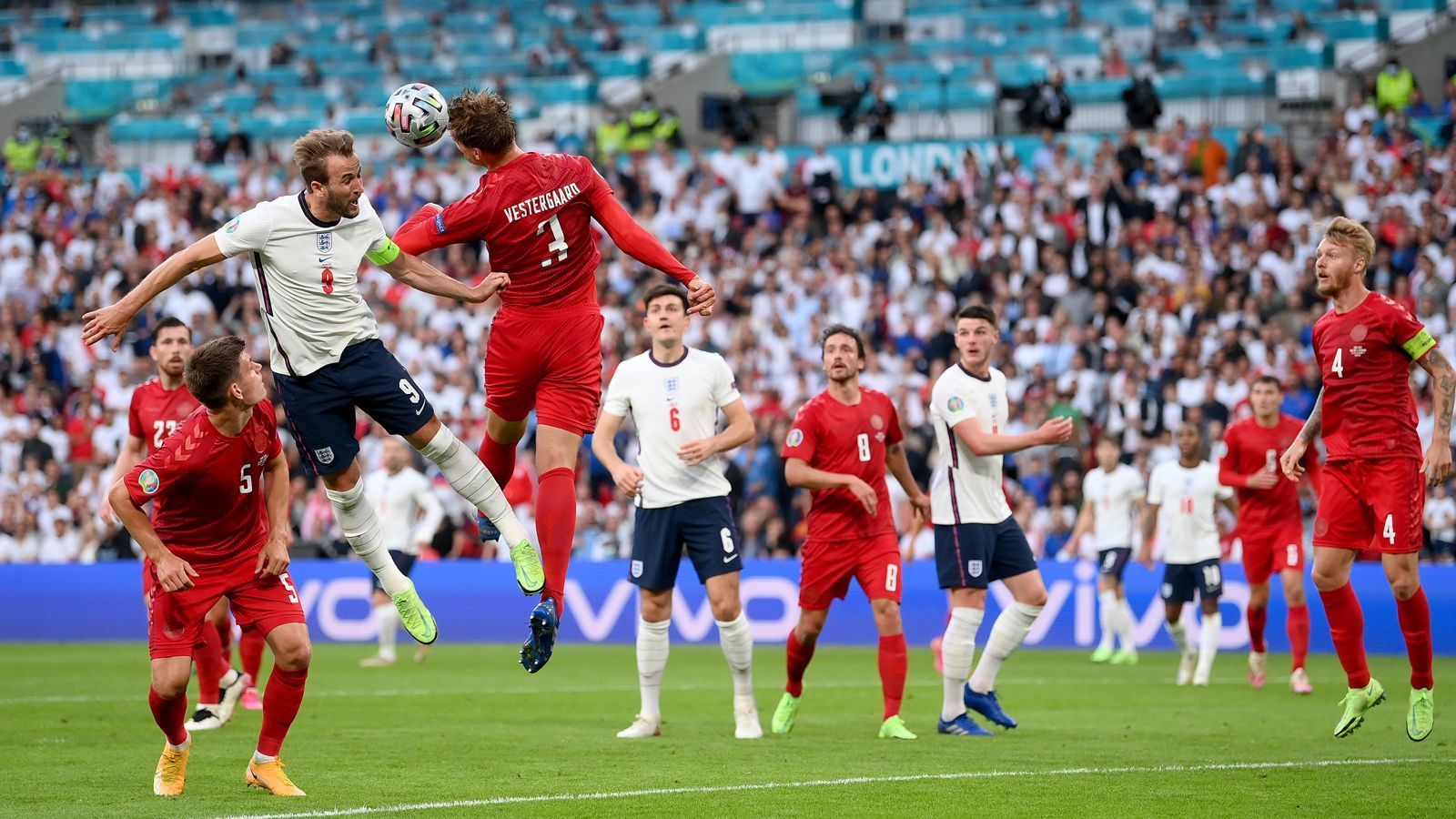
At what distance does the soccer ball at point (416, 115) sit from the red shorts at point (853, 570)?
15.4ft

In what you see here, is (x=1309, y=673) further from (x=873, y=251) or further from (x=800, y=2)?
(x=800, y=2)

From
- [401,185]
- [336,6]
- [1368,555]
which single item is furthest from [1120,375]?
[336,6]

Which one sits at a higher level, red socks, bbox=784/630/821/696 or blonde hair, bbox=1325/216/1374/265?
blonde hair, bbox=1325/216/1374/265

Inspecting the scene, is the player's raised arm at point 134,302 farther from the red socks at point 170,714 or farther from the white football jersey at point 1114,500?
the white football jersey at point 1114,500

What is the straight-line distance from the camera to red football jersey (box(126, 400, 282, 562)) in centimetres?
920

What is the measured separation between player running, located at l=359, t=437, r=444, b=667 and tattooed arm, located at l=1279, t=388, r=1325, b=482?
10719 millimetres

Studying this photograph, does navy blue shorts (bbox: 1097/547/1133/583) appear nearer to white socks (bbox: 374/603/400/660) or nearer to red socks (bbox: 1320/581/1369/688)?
white socks (bbox: 374/603/400/660)

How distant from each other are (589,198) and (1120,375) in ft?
46.6

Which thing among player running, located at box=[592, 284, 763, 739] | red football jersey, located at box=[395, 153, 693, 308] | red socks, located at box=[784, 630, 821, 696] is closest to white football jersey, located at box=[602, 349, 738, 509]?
player running, located at box=[592, 284, 763, 739]

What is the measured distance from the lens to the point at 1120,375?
22.6 m

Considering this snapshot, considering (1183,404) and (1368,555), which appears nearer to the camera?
(1368,555)

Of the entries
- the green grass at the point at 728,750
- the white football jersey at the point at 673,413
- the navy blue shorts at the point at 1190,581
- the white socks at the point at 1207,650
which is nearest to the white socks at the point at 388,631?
the green grass at the point at 728,750

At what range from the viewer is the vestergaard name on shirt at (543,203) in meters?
9.36

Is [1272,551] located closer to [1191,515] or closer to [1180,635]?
[1191,515]
